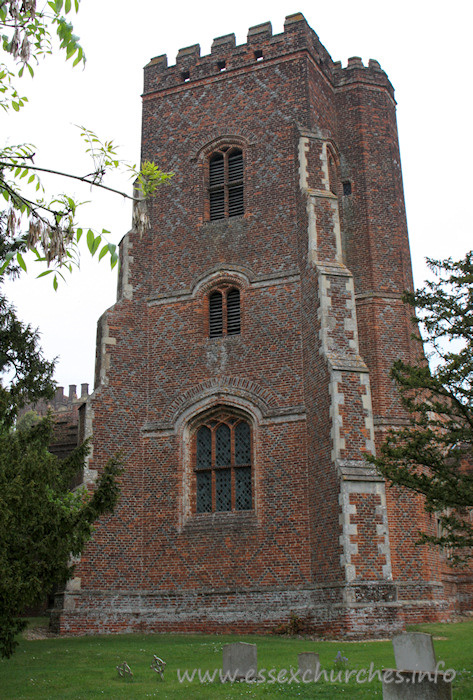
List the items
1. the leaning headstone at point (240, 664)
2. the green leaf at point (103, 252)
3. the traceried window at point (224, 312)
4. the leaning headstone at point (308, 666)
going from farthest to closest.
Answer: the traceried window at point (224, 312), the leaning headstone at point (240, 664), the leaning headstone at point (308, 666), the green leaf at point (103, 252)

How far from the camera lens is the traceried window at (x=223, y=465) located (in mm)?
18672

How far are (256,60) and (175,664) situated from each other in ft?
57.0

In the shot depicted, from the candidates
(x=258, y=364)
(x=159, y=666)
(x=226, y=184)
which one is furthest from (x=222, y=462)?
(x=159, y=666)

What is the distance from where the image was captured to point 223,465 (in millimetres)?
19109

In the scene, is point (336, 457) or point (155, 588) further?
point (155, 588)

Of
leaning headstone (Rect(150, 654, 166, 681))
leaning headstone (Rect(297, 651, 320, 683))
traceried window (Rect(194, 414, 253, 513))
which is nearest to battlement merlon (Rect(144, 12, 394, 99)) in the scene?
traceried window (Rect(194, 414, 253, 513))

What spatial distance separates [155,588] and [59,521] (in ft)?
27.5

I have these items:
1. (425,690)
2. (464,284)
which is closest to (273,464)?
(464,284)

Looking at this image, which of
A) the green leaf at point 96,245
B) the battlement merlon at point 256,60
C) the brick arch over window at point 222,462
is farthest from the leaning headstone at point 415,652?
the battlement merlon at point 256,60

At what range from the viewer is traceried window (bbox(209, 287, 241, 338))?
20.3 m

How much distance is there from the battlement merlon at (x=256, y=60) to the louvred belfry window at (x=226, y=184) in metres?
2.72

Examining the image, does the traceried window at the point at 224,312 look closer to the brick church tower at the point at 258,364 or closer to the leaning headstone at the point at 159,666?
the brick church tower at the point at 258,364

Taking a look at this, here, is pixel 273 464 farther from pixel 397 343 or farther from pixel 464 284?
pixel 464 284

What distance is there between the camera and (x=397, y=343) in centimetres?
2064
